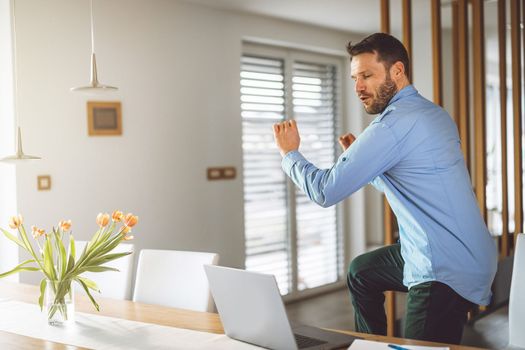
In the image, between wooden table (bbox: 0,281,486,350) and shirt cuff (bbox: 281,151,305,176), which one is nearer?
wooden table (bbox: 0,281,486,350)

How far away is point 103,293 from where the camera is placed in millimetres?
2781

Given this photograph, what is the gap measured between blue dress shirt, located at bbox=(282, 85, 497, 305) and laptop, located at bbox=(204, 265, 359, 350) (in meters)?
0.44

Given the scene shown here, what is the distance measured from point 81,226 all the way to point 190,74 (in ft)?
4.46

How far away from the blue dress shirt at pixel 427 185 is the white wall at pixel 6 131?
237 centimetres

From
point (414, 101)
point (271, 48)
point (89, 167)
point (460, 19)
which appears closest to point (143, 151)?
point (89, 167)

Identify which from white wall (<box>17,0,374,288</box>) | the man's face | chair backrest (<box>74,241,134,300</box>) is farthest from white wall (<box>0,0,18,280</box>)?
the man's face

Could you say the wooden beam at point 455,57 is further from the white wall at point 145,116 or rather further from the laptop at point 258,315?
the laptop at point 258,315

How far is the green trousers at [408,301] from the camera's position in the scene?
79.4 inches

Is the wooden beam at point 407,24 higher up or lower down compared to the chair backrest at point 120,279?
higher up

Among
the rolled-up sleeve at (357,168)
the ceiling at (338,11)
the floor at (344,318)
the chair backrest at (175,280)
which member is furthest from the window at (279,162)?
the rolled-up sleeve at (357,168)

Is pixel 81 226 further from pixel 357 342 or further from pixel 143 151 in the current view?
pixel 357 342

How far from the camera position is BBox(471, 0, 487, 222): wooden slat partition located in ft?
13.6

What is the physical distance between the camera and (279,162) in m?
5.62

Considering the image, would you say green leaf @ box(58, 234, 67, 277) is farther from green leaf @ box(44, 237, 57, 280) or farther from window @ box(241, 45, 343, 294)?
window @ box(241, 45, 343, 294)
